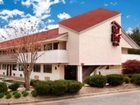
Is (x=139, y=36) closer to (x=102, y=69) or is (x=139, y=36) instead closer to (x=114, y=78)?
(x=102, y=69)

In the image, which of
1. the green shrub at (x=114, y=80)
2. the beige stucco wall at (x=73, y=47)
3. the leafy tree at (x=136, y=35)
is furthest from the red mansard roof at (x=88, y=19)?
the leafy tree at (x=136, y=35)

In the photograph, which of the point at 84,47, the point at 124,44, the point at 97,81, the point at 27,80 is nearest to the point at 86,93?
the point at 97,81

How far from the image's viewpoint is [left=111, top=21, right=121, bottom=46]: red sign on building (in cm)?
3369

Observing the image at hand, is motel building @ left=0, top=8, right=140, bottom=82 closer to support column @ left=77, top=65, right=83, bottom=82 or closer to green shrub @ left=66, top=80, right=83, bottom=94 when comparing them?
support column @ left=77, top=65, right=83, bottom=82

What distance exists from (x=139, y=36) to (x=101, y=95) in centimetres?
4089

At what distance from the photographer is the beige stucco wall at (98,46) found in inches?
1214

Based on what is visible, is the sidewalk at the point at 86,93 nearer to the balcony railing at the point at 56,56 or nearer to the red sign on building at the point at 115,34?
the red sign on building at the point at 115,34

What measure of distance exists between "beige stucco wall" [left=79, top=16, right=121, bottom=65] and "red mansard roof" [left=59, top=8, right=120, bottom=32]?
526mm

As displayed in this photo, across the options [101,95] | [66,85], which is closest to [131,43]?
[101,95]

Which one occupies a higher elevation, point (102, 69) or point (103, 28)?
point (103, 28)

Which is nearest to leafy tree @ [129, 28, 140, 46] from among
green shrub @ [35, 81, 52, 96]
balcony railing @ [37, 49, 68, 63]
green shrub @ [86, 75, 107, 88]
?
balcony railing @ [37, 49, 68, 63]

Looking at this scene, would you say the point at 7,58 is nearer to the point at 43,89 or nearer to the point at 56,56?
the point at 56,56

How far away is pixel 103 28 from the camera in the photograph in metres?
32.8

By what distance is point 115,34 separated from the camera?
33.8 metres
